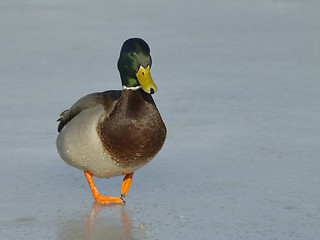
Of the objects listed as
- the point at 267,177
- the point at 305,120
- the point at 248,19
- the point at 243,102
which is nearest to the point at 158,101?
the point at 243,102

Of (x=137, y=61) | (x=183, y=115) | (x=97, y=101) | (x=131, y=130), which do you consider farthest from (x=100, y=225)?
(x=183, y=115)

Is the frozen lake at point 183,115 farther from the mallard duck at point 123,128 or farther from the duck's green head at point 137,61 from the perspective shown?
the duck's green head at point 137,61

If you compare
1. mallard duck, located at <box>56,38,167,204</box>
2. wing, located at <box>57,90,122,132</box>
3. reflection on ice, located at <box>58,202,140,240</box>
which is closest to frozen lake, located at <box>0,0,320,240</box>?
reflection on ice, located at <box>58,202,140,240</box>

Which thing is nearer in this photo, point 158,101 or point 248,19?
point 158,101

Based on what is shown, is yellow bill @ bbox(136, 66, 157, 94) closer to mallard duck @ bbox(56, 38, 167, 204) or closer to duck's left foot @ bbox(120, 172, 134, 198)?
mallard duck @ bbox(56, 38, 167, 204)

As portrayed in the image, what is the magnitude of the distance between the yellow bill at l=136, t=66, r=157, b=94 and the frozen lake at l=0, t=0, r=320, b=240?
697 mm

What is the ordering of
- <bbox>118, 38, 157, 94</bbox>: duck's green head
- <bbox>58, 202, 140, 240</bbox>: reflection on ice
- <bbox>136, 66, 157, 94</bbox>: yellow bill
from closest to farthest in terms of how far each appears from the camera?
1. <bbox>58, 202, 140, 240</bbox>: reflection on ice
2. <bbox>136, 66, 157, 94</bbox>: yellow bill
3. <bbox>118, 38, 157, 94</bbox>: duck's green head

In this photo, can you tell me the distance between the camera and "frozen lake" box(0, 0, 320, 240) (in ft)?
13.3

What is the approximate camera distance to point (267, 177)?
4.73m

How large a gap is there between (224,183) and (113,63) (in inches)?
137

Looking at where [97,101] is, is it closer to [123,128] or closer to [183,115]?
[123,128]

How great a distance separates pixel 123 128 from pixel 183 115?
204 cm

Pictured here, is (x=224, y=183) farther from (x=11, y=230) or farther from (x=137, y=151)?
(x=11, y=230)

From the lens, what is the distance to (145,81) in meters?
4.09
